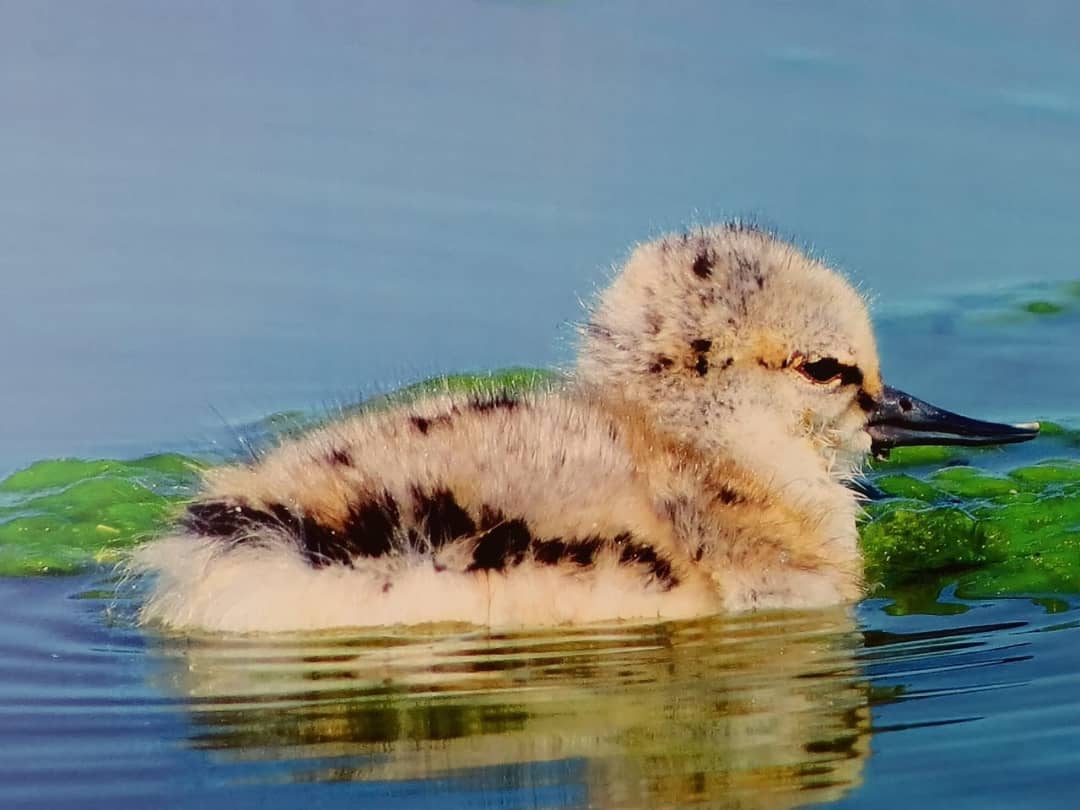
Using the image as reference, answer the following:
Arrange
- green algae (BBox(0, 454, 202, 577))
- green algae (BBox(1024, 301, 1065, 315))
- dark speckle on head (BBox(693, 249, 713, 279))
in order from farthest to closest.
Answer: green algae (BBox(1024, 301, 1065, 315)) → green algae (BBox(0, 454, 202, 577)) → dark speckle on head (BBox(693, 249, 713, 279))

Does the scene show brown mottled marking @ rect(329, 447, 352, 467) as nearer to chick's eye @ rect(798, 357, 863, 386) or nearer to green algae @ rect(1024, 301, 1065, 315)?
chick's eye @ rect(798, 357, 863, 386)

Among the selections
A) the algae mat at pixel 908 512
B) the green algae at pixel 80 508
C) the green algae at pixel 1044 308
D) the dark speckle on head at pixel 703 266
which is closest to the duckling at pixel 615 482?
the dark speckle on head at pixel 703 266

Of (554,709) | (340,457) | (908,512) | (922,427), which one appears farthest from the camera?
(908,512)

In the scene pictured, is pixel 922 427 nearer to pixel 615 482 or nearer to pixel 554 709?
pixel 615 482

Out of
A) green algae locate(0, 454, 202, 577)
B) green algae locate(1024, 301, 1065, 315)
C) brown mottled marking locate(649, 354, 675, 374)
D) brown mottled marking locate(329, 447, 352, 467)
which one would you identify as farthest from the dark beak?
green algae locate(1024, 301, 1065, 315)

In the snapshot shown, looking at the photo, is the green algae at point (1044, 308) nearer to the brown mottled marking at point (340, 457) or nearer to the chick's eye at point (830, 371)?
the chick's eye at point (830, 371)

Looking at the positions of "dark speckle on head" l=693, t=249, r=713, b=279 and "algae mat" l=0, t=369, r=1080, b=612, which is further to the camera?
"dark speckle on head" l=693, t=249, r=713, b=279

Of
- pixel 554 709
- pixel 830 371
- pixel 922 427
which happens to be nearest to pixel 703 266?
pixel 830 371

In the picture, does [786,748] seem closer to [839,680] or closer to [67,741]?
[839,680]
